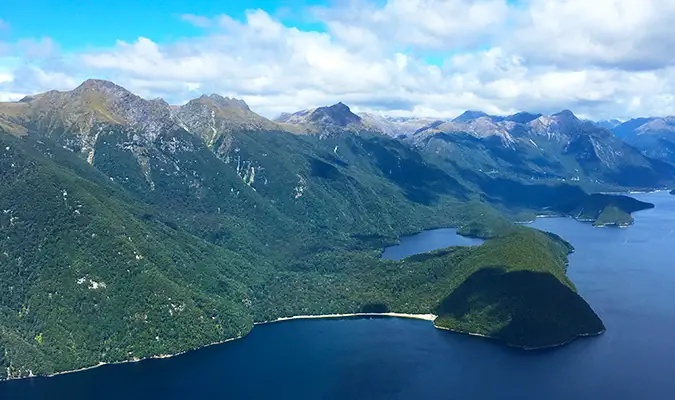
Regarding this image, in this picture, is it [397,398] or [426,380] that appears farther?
[426,380]

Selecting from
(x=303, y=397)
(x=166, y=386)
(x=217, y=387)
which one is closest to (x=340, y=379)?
(x=303, y=397)

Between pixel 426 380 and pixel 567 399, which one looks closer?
pixel 567 399

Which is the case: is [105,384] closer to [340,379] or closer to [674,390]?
[340,379]

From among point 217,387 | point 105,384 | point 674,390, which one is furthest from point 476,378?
point 105,384

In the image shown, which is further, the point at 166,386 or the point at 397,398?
the point at 166,386

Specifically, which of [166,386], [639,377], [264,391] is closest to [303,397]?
[264,391]

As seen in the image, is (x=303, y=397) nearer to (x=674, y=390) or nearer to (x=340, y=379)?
(x=340, y=379)

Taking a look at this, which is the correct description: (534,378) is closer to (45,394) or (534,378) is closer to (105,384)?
(105,384)
